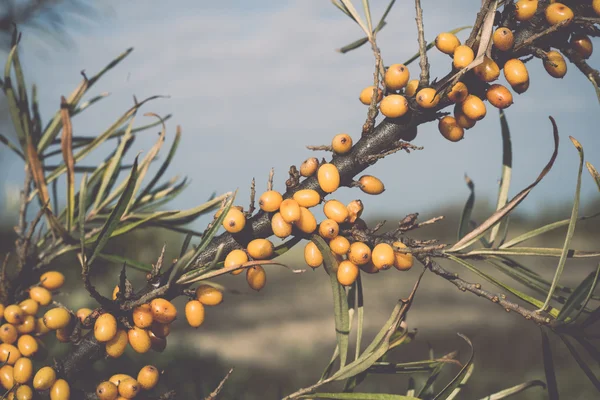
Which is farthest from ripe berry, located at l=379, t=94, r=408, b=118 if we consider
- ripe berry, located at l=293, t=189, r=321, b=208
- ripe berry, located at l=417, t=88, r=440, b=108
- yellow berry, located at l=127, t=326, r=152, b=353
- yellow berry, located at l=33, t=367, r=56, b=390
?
yellow berry, located at l=33, t=367, r=56, b=390

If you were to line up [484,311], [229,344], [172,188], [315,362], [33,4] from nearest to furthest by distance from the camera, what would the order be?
[172,188] → [33,4] → [315,362] → [229,344] → [484,311]

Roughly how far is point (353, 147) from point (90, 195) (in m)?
0.57

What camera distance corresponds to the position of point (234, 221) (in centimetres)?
56

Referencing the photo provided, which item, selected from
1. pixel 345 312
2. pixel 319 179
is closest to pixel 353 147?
pixel 319 179

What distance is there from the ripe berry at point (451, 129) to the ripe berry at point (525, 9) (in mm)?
136

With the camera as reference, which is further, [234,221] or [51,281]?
[51,281]

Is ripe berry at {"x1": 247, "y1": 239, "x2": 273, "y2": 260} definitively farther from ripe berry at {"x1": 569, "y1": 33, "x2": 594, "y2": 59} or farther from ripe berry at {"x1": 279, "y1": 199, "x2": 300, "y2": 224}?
ripe berry at {"x1": 569, "y1": 33, "x2": 594, "y2": 59}

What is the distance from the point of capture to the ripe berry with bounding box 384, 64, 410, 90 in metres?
0.58

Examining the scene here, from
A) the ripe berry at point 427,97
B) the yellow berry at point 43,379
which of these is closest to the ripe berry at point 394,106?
the ripe berry at point 427,97

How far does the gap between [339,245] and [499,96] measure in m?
0.25

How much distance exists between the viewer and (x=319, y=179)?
577mm

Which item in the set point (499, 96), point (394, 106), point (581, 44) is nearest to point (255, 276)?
point (394, 106)

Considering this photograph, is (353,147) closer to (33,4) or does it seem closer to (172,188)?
(172,188)

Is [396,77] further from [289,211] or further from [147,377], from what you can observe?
[147,377]
